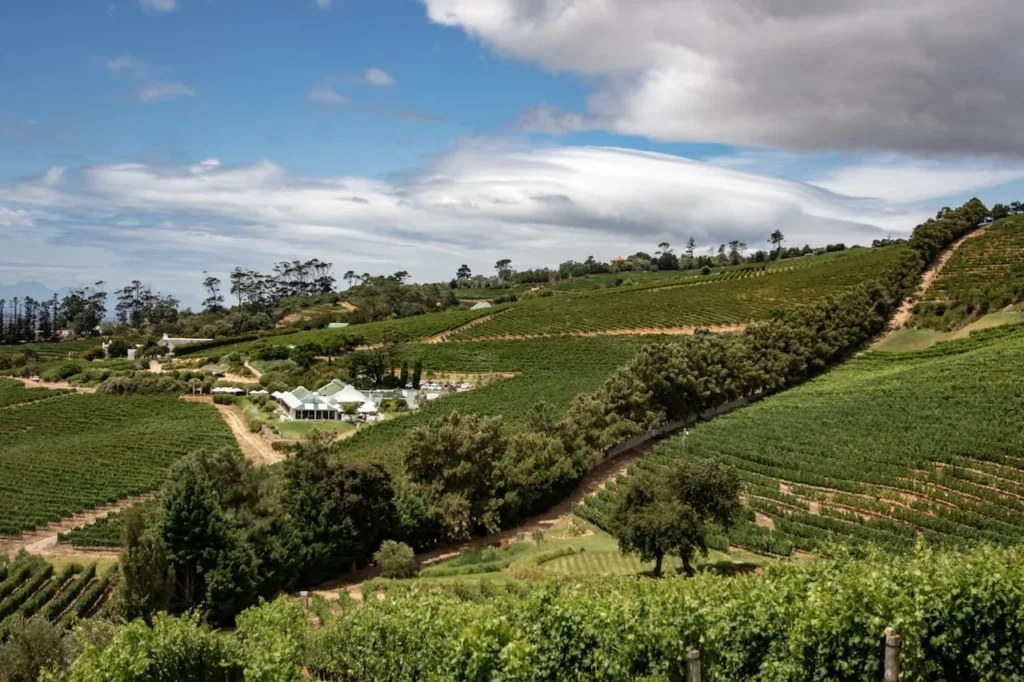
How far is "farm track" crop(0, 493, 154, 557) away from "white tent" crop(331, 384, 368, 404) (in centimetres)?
2711

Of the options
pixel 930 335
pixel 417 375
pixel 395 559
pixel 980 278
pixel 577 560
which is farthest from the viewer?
pixel 980 278

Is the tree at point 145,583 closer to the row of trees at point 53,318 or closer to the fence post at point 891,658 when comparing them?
the fence post at point 891,658

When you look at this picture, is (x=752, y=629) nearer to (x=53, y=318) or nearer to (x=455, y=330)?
(x=455, y=330)

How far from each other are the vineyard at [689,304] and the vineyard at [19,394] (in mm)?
48400

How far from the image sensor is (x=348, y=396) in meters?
76.4

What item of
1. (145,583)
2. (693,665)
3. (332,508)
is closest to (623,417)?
(332,508)

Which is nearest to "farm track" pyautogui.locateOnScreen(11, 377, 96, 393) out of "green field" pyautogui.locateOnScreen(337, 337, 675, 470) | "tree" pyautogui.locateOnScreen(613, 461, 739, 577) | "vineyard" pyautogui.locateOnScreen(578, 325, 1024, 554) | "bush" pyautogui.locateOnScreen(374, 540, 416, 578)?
"green field" pyautogui.locateOnScreen(337, 337, 675, 470)

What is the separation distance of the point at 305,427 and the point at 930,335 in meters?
60.2

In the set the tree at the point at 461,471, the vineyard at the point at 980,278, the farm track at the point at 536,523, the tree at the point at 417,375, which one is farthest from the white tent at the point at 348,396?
the vineyard at the point at 980,278

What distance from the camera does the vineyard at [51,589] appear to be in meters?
31.5

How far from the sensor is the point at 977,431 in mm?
41844

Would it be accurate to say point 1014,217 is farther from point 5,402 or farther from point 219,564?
point 5,402

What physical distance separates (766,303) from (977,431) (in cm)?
5783

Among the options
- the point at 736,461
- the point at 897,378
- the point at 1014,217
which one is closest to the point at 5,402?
the point at 736,461
